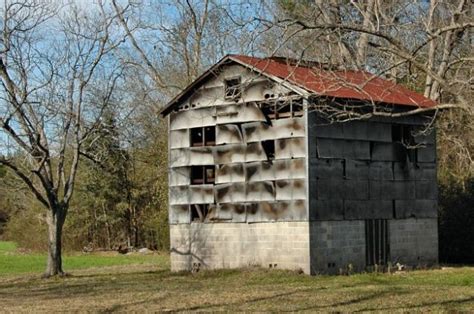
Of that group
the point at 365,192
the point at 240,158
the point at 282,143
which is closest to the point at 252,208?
the point at 240,158

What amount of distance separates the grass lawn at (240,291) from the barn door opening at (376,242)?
1.23m

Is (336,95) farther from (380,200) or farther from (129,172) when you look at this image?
(129,172)

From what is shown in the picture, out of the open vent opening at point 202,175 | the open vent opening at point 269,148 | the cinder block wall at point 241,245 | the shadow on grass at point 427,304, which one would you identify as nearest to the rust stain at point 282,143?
the open vent opening at point 269,148

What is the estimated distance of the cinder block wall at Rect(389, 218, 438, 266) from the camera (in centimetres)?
3031

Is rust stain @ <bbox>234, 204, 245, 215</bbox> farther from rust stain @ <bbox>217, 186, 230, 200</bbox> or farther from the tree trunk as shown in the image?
the tree trunk

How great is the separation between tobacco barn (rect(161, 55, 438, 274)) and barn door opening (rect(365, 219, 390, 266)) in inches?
1.5

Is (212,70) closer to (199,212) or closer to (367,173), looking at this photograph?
(199,212)

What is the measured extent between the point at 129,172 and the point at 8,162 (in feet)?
88.3

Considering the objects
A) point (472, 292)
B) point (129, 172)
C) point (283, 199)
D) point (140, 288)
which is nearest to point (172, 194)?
point (283, 199)

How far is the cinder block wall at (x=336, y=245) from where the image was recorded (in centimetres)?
2745

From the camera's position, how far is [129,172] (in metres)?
54.7

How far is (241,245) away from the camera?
29.5 metres

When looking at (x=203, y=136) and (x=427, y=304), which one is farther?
(x=203, y=136)

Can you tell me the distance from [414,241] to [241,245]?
6.53 meters
